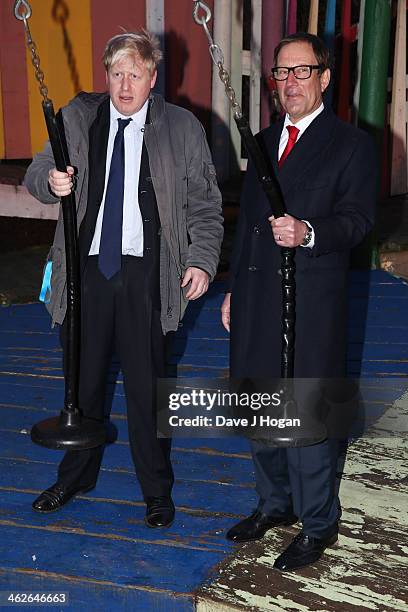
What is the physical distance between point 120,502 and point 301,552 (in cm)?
88

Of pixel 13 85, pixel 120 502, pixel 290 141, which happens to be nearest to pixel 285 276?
pixel 290 141

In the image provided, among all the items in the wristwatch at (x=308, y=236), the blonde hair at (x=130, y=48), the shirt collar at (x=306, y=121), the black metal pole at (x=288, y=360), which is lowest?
the black metal pole at (x=288, y=360)

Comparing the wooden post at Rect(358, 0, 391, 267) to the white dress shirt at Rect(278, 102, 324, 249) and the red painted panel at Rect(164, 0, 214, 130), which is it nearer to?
the red painted panel at Rect(164, 0, 214, 130)

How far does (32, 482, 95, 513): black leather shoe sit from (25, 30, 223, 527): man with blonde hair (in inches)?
14.8

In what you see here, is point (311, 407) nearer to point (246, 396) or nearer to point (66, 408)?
point (246, 396)

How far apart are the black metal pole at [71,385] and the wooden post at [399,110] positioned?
7332mm

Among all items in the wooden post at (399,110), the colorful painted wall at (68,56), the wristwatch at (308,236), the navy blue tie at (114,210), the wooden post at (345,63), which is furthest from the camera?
the wooden post at (399,110)

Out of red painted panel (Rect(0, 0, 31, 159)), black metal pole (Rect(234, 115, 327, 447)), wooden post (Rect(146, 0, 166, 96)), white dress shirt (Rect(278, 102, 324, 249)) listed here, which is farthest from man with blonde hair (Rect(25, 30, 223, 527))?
red painted panel (Rect(0, 0, 31, 159))

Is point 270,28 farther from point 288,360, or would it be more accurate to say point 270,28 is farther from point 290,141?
point 288,360

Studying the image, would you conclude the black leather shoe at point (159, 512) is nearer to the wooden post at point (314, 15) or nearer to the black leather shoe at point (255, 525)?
the black leather shoe at point (255, 525)

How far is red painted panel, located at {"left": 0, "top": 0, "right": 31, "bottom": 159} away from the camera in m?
8.39

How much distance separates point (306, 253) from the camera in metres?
3.17

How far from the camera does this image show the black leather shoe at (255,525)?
350cm

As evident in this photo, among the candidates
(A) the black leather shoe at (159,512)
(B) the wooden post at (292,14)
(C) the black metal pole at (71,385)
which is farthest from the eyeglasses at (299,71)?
(B) the wooden post at (292,14)
